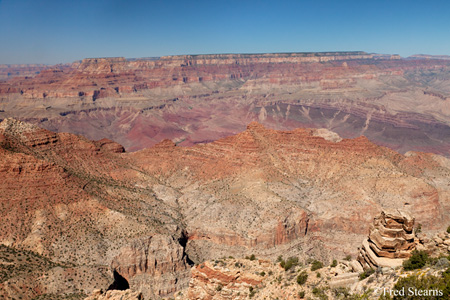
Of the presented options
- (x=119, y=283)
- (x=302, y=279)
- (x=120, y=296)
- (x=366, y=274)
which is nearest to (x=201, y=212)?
(x=119, y=283)

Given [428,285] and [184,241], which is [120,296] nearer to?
[428,285]

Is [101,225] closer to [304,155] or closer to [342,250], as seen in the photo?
[342,250]

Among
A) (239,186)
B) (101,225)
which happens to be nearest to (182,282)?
(101,225)

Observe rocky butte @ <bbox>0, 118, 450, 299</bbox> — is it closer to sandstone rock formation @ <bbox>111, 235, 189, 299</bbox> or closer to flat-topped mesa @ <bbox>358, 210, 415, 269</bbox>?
sandstone rock formation @ <bbox>111, 235, 189, 299</bbox>

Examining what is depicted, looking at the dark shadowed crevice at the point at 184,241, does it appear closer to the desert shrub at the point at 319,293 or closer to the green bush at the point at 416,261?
the desert shrub at the point at 319,293

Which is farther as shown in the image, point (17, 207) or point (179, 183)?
point (179, 183)

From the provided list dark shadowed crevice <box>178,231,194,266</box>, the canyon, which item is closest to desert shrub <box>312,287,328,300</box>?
the canyon
